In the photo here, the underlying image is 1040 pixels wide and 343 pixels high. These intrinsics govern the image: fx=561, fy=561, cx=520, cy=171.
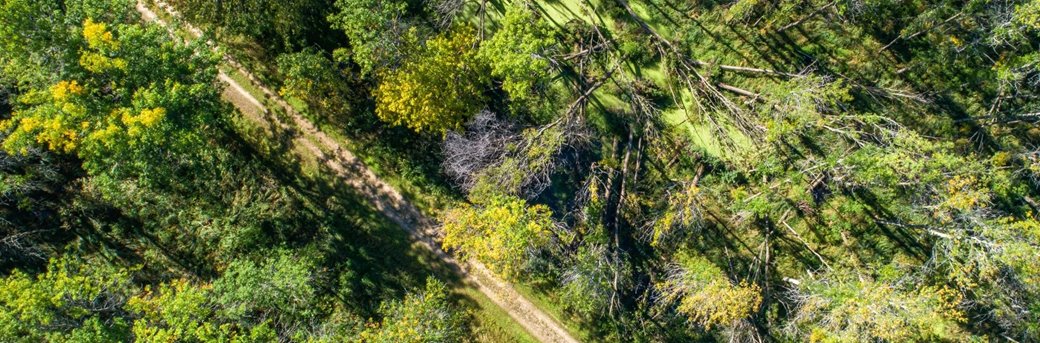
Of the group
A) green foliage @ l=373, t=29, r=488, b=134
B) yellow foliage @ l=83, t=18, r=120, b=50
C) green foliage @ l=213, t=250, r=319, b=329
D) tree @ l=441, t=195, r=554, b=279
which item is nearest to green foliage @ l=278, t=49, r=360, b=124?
green foliage @ l=373, t=29, r=488, b=134

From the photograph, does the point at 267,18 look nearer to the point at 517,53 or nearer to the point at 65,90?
the point at 65,90

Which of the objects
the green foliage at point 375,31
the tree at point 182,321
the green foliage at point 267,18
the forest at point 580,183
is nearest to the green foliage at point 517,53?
the forest at point 580,183

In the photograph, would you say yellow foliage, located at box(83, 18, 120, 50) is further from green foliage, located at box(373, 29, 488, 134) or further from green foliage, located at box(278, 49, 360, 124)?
green foliage, located at box(373, 29, 488, 134)

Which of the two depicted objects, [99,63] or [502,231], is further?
[502,231]

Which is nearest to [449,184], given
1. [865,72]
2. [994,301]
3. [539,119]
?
[539,119]

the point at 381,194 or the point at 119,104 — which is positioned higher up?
the point at 119,104

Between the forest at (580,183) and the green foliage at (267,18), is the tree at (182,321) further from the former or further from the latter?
the green foliage at (267,18)

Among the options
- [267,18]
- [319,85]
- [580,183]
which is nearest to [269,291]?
[319,85]
